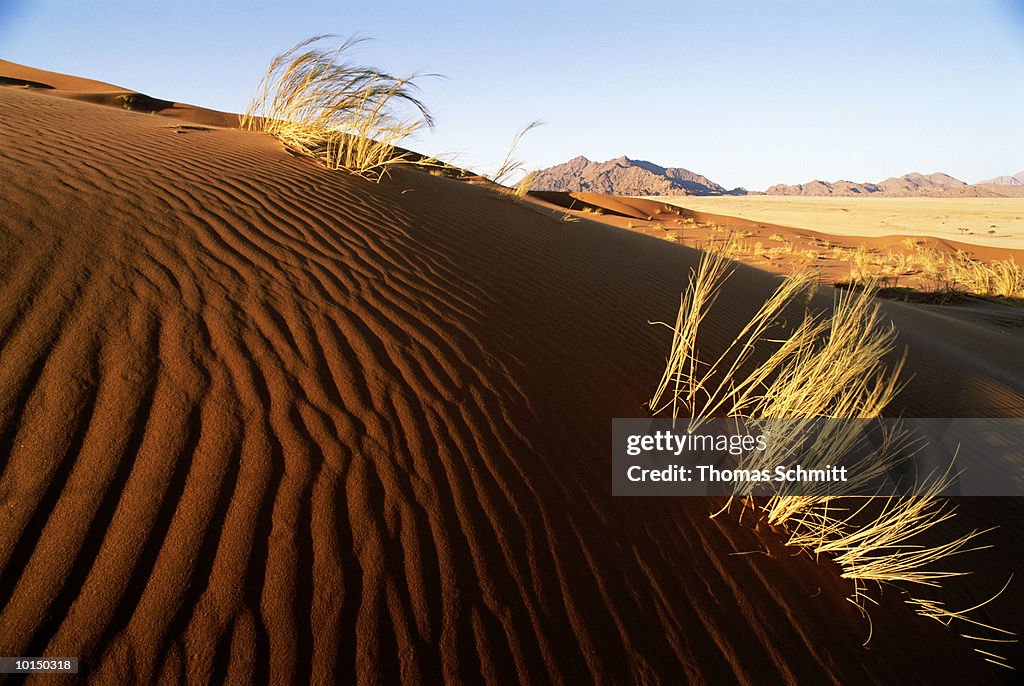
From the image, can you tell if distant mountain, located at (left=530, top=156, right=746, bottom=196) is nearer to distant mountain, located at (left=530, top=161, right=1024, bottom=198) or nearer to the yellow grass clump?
distant mountain, located at (left=530, top=161, right=1024, bottom=198)

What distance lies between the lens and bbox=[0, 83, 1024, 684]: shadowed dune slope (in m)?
2.04

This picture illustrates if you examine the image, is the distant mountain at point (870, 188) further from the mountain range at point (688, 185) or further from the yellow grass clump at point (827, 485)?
the yellow grass clump at point (827, 485)

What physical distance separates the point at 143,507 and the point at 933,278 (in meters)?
16.1

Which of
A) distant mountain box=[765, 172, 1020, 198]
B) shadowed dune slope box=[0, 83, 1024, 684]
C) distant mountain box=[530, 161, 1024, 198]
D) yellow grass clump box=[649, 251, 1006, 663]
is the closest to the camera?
shadowed dune slope box=[0, 83, 1024, 684]

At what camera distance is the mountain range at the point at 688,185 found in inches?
3829

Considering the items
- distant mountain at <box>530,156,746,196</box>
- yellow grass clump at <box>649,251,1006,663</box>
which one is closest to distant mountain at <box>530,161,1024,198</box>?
distant mountain at <box>530,156,746,196</box>

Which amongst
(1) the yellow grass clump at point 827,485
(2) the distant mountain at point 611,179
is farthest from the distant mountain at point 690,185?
(1) the yellow grass clump at point 827,485

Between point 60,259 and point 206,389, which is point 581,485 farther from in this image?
point 60,259

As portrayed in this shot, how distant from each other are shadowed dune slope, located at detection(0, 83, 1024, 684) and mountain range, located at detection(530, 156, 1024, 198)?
74444 millimetres

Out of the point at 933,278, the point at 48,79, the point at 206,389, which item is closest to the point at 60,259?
the point at 206,389

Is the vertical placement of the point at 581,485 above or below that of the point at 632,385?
below

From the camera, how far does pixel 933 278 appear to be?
14.0 m

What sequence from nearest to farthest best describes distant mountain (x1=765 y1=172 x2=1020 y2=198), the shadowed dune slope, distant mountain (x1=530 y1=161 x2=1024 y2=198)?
the shadowed dune slope, distant mountain (x1=530 y1=161 x2=1024 y2=198), distant mountain (x1=765 y1=172 x2=1020 y2=198)

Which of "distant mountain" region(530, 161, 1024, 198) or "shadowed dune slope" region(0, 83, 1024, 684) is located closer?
"shadowed dune slope" region(0, 83, 1024, 684)
